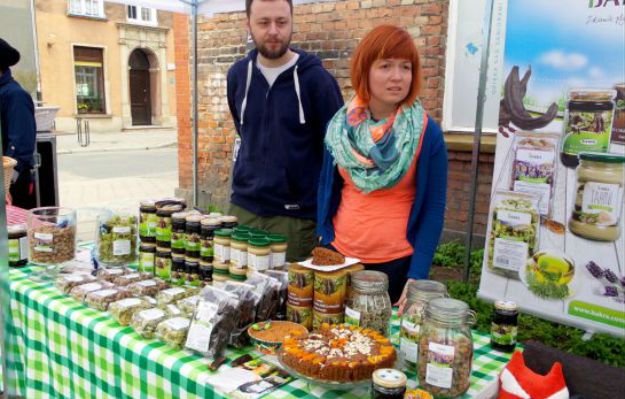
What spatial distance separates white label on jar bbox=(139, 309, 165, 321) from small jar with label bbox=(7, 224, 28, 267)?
851mm

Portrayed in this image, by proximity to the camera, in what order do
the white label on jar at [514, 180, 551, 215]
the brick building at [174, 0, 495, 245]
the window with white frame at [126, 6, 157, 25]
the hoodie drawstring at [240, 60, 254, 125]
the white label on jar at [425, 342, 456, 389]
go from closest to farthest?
→ the white label on jar at [425, 342, 456, 389] → the hoodie drawstring at [240, 60, 254, 125] → the white label on jar at [514, 180, 551, 215] → the brick building at [174, 0, 495, 245] → the window with white frame at [126, 6, 157, 25]

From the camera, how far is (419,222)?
76.5 inches

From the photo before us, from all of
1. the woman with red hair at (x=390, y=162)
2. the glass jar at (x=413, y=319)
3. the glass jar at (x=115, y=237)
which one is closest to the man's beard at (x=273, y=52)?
the woman with red hair at (x=390, y=162)

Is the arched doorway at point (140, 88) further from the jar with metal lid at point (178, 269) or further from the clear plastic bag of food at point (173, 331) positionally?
the clear plastic bag of food at point (173, 331)

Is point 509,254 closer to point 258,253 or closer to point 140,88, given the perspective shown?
point 258,253

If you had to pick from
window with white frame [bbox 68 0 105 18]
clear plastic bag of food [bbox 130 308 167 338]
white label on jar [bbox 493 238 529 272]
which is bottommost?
white label on jar [bbox 493 238 529 272]

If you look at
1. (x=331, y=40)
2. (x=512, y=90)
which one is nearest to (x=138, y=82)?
(x=331, y=40)

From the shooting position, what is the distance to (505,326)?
63.7 inches

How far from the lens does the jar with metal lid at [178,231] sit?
6.53 ft

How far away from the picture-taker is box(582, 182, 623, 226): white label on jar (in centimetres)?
269

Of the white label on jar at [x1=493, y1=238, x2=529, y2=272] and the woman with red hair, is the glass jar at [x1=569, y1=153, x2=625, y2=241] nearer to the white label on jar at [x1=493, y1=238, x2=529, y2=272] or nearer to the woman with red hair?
the white label on jar at [x1=493, y1=238, x2=529, y2=272]

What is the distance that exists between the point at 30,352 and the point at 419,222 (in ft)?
4.99

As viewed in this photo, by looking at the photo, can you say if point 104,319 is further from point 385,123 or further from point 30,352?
point 385,123

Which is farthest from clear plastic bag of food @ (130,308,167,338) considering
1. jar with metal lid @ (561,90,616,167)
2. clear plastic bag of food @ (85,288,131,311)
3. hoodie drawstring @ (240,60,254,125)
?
jar with metal lid @ (561,90,616,167)
